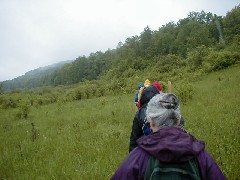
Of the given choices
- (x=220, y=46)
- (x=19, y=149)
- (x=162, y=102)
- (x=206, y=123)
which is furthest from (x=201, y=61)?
(x=162, y=102)

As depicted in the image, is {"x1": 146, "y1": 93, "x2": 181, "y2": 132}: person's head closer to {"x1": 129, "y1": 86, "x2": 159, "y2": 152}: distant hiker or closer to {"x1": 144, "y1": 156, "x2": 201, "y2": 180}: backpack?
{"x1": 144, "y1": 156, "x2": 201, "y2": 180}: backpack

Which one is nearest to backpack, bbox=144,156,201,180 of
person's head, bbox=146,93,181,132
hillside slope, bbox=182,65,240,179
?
person's head, bbox=146,93,181,132

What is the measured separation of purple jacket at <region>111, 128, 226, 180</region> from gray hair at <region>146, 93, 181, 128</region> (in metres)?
0.09

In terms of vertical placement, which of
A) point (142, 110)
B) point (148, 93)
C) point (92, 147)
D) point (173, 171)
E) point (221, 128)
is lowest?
point (221, 128)

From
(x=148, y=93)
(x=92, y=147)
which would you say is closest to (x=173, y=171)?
(x=148, y=93)

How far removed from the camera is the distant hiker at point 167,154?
1783mm

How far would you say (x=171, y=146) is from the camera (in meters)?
1.76

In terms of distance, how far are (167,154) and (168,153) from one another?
0.01 metres

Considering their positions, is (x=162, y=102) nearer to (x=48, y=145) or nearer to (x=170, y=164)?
(x=170, y=164)

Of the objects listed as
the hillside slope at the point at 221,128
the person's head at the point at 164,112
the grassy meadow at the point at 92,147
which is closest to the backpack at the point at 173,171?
the person's head at the point at 164,112

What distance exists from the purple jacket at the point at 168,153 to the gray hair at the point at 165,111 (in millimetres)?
87

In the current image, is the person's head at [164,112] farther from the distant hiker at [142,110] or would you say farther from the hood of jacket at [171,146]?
the distant hiker at [142,110]

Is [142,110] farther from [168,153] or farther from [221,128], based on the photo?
[221,128]

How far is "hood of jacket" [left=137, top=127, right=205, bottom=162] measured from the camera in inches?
69.2
